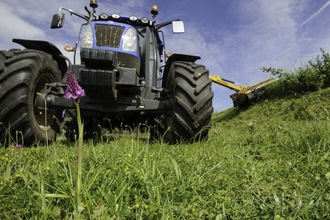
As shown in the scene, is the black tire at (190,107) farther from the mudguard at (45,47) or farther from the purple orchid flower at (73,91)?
the purple orchid flower at (73,91)

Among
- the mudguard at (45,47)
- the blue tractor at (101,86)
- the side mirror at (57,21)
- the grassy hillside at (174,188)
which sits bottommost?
the grassy hillside at (174,188)

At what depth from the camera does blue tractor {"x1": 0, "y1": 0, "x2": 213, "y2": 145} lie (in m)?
2.75

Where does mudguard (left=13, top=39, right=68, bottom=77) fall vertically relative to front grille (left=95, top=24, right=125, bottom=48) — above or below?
below

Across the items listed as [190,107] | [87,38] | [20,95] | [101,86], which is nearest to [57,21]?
[87,38]

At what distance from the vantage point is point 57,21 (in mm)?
3574

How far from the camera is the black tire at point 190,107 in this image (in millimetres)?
3027

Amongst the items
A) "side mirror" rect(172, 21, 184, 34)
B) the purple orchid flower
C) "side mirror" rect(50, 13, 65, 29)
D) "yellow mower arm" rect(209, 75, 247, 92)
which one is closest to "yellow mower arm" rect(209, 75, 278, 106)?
"yellow mower arm" rect(209, 75, 247, 92)

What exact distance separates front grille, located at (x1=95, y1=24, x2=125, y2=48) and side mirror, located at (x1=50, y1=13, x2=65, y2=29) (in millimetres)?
547

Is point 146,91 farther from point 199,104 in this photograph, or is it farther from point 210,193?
point 210,193

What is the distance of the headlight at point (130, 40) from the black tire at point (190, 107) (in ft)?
2.52

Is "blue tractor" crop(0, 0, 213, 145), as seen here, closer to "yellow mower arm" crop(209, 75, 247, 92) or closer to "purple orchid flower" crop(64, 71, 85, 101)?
"purple orchid flower" crop(64, 71, 85, 101)

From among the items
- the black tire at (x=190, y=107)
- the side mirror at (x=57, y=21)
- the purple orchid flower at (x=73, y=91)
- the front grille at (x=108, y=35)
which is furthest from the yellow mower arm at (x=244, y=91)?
the purple orchid flower at (x=73, y=91)

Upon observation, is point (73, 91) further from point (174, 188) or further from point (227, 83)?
point (227, 83)

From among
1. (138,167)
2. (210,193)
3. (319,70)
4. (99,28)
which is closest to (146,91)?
(99,28)
